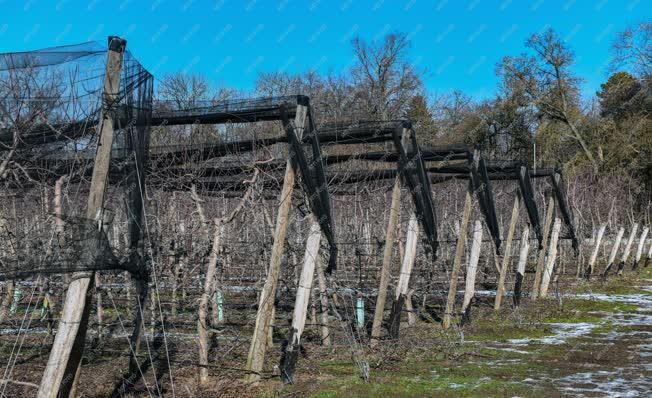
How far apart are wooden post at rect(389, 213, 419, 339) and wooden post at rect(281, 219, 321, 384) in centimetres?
259

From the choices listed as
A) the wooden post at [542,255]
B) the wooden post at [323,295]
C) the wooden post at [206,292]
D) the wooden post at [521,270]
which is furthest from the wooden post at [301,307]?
the wooden post at [542,255]

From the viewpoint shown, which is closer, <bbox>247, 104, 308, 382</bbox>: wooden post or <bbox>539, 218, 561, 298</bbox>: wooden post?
<bbox>247, 104, 308, 382</bbox>: wooden post

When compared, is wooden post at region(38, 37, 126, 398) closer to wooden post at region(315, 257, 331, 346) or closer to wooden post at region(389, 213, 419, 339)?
wooden post at region(315, 257, 331, 346)

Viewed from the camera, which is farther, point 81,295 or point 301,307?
point 301,307

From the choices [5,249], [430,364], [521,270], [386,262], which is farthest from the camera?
[521,270]

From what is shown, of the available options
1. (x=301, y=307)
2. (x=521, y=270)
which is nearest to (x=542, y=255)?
(x=521, y=270)

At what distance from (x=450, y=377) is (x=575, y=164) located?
103 ft

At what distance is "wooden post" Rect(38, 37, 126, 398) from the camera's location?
5.32 meters

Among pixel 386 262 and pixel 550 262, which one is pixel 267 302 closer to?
pixel 386 262

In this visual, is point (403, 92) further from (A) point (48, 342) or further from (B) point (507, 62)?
(A) point (48, 342)

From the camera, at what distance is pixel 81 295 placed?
17.8 feet

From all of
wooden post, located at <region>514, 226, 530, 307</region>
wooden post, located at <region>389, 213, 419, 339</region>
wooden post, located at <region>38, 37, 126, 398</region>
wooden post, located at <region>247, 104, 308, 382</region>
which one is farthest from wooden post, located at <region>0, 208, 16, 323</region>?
wooden post, located at <region>514, 226, 530, 307</region>

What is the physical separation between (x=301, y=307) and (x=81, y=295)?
273cm

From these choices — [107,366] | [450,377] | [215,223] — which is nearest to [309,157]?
[215,223]
